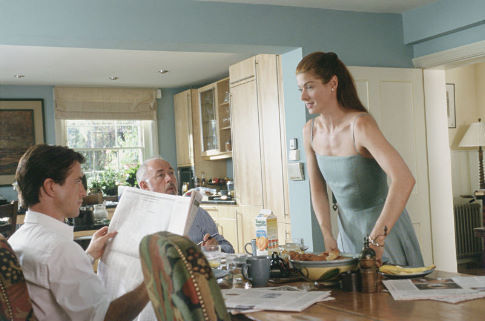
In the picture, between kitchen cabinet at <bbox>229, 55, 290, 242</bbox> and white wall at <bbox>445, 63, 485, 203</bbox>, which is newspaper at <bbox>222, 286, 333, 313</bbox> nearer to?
kitchen cabinet at <bbox>229, 55, 290, 242</bbox>

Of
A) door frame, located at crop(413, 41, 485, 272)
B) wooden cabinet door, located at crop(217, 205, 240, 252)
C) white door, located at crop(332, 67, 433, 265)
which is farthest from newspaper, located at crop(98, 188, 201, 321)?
wooden cabinet door, located at crop(217, 205, 240, 252)

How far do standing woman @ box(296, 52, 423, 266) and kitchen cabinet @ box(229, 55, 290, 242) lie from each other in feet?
7.84

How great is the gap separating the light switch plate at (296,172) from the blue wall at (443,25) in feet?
4.79

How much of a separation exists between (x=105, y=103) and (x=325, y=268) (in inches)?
264

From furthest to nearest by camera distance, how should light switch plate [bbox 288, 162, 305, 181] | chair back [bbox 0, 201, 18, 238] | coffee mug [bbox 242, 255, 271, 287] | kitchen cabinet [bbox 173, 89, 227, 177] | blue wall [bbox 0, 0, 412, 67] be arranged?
kitchen cabinet [bbox 173, 89, 227, 177] < light switch plate [bbox 288, 162, 305, 181] < blue wall [bbox 0, 0, 412, 67] < chair back [bbox 0, 201, 18, 238] < coffee mug [bbox 242, 255, 271, 287]

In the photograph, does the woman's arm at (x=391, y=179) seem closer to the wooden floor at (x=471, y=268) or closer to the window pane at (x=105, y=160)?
the wooden floor at (x=471, y=268)

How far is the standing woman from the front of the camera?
2.29 m

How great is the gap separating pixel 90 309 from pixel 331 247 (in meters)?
1.09

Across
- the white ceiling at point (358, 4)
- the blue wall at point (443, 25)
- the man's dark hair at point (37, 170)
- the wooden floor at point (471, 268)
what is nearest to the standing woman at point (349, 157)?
the man's dark hair at point (37, 170)

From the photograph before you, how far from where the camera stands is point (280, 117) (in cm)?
502

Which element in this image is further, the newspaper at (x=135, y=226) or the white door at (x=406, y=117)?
the white door at (x=406, y=117)

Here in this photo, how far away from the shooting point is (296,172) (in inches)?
176

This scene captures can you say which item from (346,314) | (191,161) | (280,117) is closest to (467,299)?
(346,314)

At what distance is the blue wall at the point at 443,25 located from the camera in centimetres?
419
